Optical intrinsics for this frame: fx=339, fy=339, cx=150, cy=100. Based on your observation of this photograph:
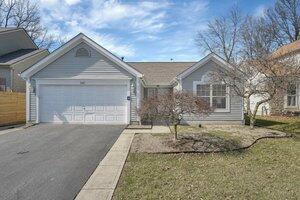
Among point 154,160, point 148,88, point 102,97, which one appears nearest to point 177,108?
point 154,160

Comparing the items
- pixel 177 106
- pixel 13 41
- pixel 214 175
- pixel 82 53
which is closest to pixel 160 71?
pixel 82 53

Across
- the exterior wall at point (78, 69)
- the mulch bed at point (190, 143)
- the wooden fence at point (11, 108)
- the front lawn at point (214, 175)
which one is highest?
the exterior wall at point (78, 69)

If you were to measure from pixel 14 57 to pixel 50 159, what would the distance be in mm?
18410

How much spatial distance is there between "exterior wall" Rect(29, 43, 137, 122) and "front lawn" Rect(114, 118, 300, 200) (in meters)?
8.74

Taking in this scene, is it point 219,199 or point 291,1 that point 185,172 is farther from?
point 291,1

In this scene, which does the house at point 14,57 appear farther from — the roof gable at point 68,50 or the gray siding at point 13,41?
the roof gable at point 68,50

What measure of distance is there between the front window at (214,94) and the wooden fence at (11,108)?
35.5 feet

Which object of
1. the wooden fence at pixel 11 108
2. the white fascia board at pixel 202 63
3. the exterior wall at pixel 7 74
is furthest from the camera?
the exterior wall at pixel 7 74

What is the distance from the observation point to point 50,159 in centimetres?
1004

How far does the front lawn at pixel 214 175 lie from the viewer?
22.6 ft

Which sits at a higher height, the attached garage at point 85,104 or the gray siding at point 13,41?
the gray siding at point 13,41

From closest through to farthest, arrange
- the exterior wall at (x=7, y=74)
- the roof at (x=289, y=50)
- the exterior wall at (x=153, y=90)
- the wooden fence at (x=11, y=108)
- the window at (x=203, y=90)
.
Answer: the wooden fence at (x=11, y=108) → the window at (x=203, y=90) → the exterior wall at (x=7, y=74) → the exterior wall at (x=153, y=90) → the roof at (x=289, y=50)

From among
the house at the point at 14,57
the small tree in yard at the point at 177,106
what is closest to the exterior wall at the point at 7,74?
the house at the point at 14,57

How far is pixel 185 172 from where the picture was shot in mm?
8688
